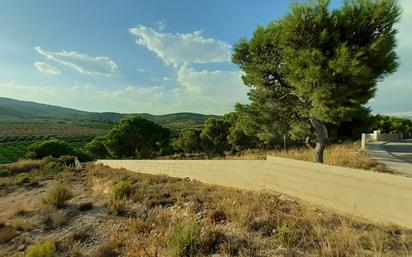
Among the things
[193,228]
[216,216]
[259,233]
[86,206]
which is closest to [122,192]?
[86,206]

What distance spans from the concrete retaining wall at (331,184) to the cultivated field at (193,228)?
14.2 inches

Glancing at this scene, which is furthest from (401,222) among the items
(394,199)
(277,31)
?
(277,31)

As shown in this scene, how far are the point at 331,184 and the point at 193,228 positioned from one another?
407 centimetres

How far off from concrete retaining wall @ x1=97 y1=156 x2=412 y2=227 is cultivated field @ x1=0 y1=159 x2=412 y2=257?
361 mm

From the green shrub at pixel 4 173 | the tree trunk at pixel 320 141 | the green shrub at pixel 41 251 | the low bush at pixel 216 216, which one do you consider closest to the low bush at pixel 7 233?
the green shrub at pixel 41 251

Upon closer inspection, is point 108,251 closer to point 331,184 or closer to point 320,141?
point 331,184

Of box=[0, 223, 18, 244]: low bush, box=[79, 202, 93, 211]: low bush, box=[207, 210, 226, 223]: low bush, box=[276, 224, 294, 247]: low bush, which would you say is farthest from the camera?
box=[79, 202, 93, 211]: low bush

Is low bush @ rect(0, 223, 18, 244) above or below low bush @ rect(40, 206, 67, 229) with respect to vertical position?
below

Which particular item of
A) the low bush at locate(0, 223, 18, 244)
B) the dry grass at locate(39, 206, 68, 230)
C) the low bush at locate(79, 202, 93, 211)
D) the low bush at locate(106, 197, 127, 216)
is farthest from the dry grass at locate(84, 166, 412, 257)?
the low bush at locate(0, 223, 18, 244)

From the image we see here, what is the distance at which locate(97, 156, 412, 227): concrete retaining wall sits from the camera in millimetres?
6816

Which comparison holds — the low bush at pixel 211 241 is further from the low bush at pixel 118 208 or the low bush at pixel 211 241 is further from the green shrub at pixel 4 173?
the green shrub at pixel 4 173

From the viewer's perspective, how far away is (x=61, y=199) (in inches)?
552

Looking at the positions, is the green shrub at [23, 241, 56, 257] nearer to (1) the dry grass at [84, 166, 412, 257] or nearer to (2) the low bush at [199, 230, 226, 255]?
(1) the dry grass at [84, 166, 412, 257]

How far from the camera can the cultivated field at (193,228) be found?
18.9 feet
